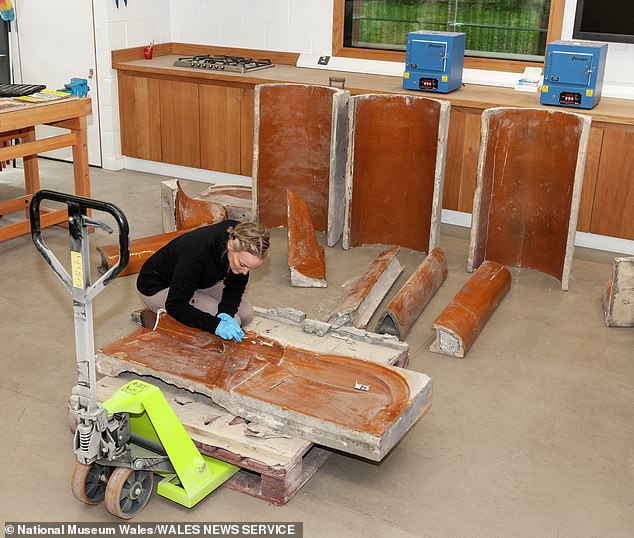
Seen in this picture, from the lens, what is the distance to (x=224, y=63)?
7.02 metres

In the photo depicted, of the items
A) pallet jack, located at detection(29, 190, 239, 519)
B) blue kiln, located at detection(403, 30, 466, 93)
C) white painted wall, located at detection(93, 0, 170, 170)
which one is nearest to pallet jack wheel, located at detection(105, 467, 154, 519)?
pallet jack, located at detection(29, 190, 239, 519)

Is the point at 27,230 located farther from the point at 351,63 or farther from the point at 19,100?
the point at 351,63

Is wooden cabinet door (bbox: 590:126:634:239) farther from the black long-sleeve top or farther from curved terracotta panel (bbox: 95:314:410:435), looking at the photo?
the black long-sleeve top

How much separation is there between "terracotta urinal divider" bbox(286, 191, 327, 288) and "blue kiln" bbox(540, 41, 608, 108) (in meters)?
1.99

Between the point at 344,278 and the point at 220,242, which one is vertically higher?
the point at 220,242

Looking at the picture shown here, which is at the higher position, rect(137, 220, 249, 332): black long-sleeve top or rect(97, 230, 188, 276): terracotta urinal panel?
rect(137, 220, 249, 332): black long-sleeve top

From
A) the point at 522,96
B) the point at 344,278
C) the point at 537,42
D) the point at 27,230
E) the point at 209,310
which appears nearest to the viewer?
the point at 209,310

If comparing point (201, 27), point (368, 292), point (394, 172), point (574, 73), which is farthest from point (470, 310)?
point (201, 27)

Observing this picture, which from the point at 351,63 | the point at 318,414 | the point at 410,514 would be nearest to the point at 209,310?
the point at 318,414

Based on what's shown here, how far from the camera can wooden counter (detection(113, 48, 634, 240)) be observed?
5598 mm

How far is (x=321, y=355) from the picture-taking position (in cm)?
362

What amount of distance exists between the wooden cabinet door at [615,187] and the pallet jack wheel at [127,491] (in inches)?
154

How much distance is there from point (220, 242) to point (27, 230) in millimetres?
2637

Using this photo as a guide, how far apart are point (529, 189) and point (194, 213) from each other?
2.28m
